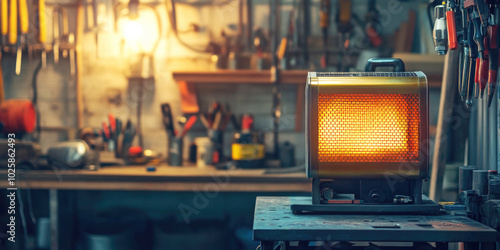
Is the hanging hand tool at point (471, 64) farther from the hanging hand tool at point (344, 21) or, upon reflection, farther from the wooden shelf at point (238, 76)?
the hanging hand tool at point (344, 21)

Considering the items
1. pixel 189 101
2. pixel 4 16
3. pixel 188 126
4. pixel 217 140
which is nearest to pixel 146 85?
pixel 189 101

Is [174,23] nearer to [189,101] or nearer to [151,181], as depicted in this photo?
[189,101]

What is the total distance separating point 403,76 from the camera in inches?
55.2

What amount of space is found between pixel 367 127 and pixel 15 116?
2449mm

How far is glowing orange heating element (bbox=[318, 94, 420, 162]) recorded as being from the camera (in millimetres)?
1389

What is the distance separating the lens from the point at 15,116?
3.10 meters

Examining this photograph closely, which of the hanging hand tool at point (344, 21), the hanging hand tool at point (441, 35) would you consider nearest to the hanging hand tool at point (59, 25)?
the hanging hand tool at point (344, 21)

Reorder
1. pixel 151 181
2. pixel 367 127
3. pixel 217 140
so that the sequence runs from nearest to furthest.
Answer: pixel 367 127
pixel 151 181
pixel 217 140

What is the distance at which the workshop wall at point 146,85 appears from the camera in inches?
138

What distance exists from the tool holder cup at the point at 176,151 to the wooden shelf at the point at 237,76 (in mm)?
395

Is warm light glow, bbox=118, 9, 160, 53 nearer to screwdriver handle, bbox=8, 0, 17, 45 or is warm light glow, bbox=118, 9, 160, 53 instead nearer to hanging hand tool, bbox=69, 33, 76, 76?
hanging hand tool, bbox=69, 33, 76, 76

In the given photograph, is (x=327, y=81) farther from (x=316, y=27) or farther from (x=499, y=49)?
(x=316, y=27)

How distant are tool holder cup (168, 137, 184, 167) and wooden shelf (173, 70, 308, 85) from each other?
0.39 meters

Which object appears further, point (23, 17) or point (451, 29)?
point (23, 17)
